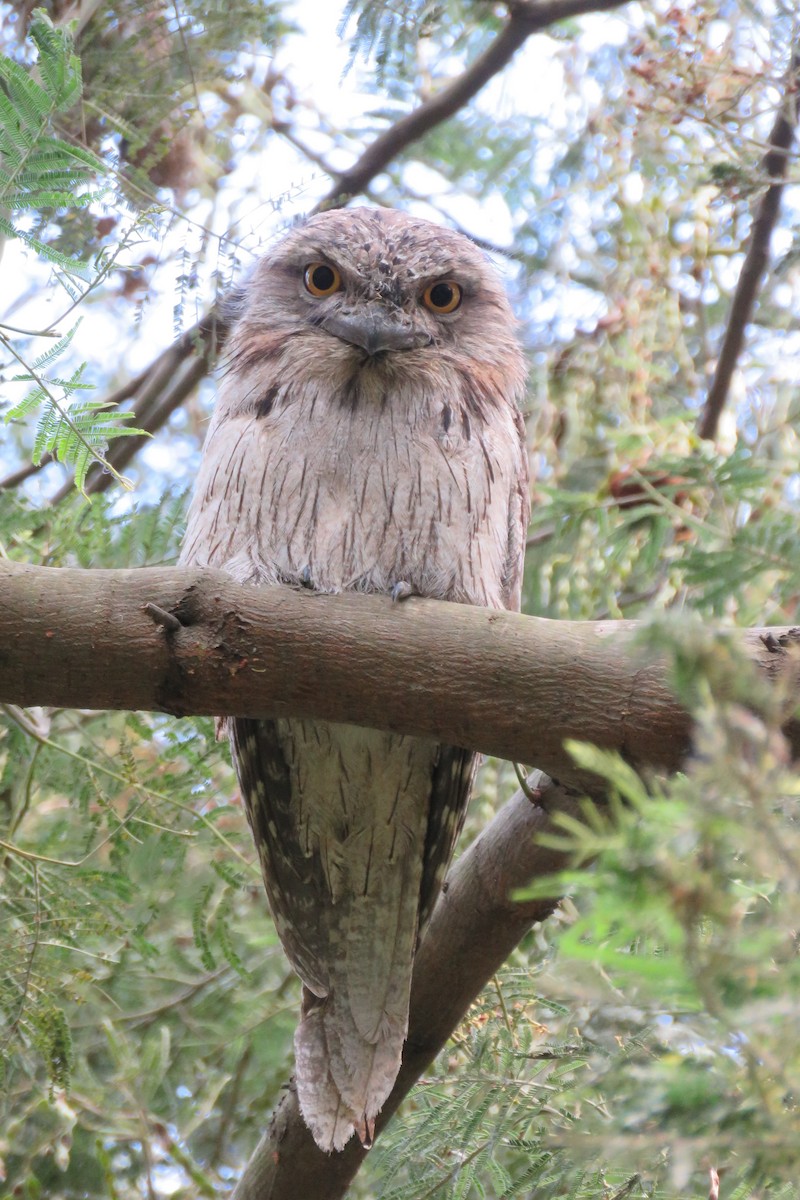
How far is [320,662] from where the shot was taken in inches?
67.6

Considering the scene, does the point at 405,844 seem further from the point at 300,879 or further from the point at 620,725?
the point at 620,725

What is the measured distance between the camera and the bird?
2299 millimetres

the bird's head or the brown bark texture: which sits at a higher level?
the bird's head

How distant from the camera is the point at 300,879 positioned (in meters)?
2.45

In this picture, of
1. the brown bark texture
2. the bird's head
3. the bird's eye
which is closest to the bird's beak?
the bird's head

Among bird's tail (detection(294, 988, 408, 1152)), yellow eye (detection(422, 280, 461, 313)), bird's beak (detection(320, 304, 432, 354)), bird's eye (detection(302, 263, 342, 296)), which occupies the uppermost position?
yellow eye (detection(422, 280, 461, 313))

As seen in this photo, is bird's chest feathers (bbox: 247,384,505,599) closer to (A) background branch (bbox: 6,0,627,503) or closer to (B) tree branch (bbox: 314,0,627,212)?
(A) background branch (bbox: 6,0,627,503)

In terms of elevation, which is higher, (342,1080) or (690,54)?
(690,54)

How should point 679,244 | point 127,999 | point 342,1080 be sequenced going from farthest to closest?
point 679,244 < point 127,999 < point 342,1080

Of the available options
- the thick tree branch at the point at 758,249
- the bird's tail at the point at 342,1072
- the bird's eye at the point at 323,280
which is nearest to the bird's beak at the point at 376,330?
the bird's eye at the point at 323,280

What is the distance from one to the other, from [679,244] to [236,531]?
1.85 metres

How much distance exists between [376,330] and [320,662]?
0.86 metres

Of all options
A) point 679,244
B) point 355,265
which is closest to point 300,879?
point 355,265

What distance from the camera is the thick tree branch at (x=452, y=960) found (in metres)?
2.17
